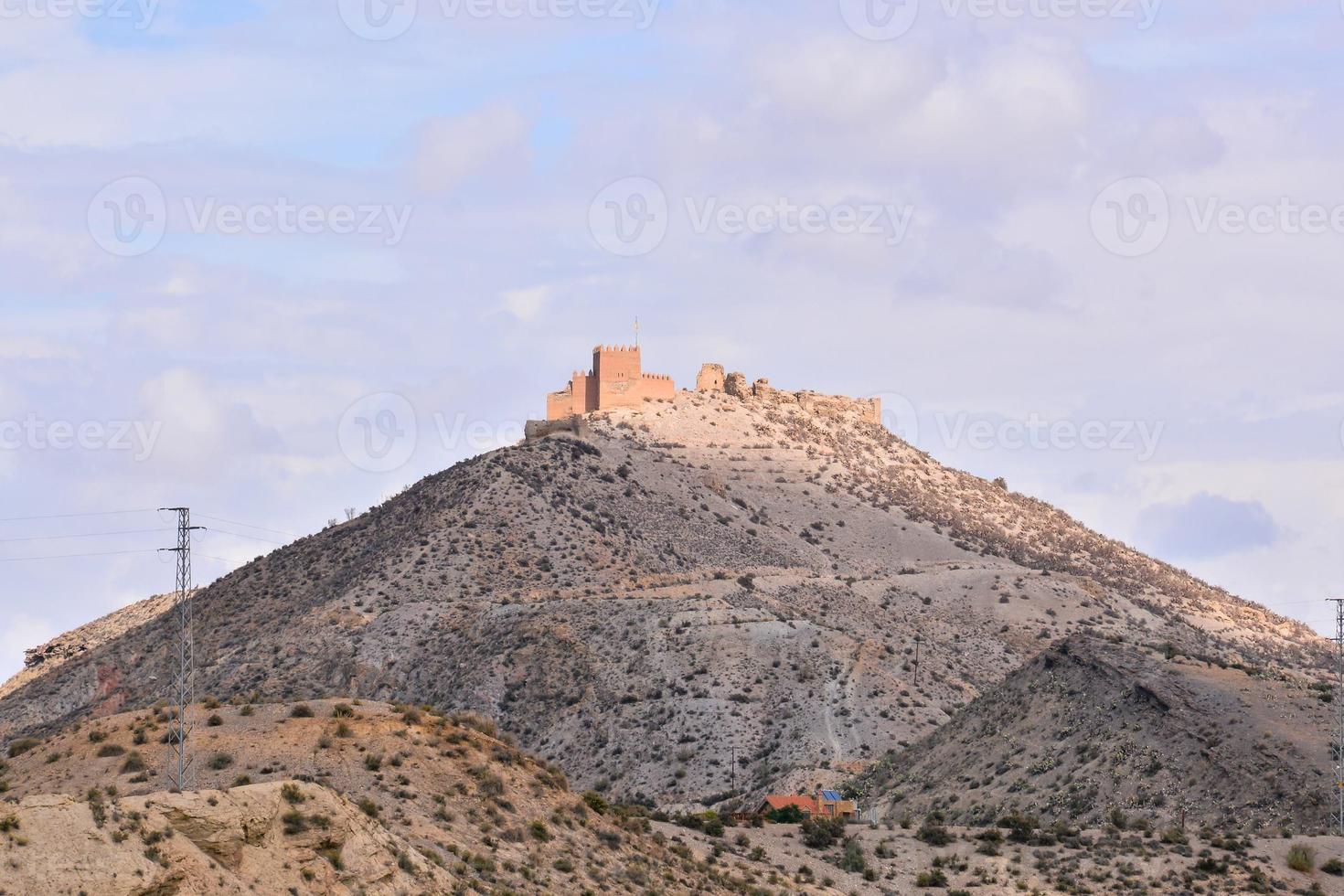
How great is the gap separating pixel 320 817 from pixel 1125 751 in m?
34.9

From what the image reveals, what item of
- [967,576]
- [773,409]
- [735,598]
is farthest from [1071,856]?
[773,409]

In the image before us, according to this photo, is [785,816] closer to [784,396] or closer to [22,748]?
[22,748]

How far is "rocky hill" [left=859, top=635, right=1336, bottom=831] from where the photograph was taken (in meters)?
55.8

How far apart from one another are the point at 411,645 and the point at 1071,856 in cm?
3776

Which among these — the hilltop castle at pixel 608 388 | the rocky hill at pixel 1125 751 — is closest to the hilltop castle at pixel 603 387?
the hilltop castle at pixel 608 388

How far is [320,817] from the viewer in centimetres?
3109

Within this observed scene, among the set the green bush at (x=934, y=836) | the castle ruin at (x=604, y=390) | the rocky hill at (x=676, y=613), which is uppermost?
the castle ruin at (x=604, y=390)

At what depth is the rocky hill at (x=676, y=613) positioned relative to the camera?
72.4 m

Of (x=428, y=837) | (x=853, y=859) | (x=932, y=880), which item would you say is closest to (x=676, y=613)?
(x=853, y=859)

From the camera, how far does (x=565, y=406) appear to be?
118 meters

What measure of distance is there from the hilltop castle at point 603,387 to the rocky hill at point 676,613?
1.23 m

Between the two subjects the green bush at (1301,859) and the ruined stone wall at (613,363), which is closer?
the green bush at (1301,859)

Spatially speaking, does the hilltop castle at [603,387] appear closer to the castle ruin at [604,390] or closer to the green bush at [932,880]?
the castle ruin at [604,390]

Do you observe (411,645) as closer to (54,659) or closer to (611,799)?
(611,799)
